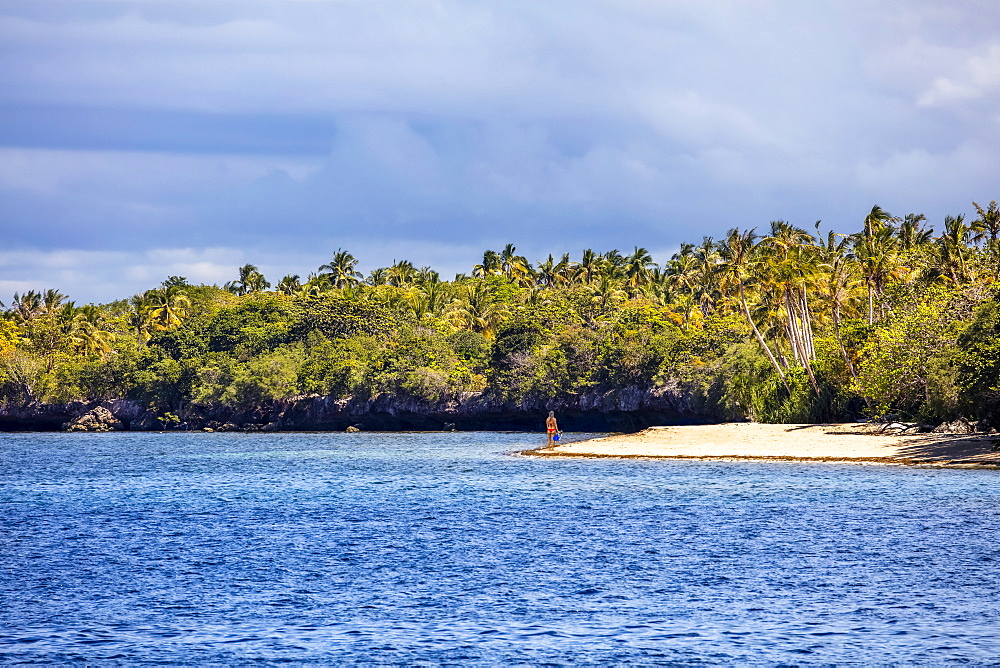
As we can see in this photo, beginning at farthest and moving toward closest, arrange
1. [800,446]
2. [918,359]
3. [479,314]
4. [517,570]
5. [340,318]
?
[479,314] → [340,318] → [800,446] → [918,359] → [517,570]

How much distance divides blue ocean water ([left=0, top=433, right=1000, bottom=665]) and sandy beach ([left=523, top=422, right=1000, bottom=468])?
336 cm

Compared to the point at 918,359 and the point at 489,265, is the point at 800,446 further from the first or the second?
the point at 489,265

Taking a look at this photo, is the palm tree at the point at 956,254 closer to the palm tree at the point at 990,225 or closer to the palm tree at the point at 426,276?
the palm tree at the point at 990,225

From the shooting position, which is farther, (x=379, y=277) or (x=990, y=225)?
(x=379, y=277)

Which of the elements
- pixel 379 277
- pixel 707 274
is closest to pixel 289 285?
pixel 379 277

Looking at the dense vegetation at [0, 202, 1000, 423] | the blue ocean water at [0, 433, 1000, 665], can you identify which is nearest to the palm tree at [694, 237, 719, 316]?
the dense vegetation at [0, 202, 1000, 423]

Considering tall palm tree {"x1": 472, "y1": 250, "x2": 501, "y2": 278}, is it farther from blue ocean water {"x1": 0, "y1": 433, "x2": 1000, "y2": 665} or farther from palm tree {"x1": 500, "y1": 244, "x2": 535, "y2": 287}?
blue ocean water {"x1": 0, "y1": 433, "x2": 1000, "y2": 665}

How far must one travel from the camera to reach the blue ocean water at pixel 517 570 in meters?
18.1

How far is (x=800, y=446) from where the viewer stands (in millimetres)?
58062

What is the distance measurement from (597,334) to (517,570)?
70131 mm

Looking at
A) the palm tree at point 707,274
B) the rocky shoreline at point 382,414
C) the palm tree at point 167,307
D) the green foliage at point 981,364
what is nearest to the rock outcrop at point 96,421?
the rocky shoreline at point 382,414

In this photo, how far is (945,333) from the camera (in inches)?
2258

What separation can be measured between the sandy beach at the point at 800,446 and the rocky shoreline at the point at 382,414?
1646cm

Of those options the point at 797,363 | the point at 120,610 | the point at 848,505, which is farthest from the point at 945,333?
the point at 120,610
